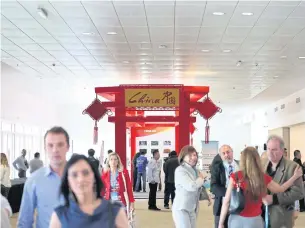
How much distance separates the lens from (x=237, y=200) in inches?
172

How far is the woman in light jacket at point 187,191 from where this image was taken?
622cm

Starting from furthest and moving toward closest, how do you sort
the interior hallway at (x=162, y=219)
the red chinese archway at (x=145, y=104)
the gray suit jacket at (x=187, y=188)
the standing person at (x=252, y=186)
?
1. the red chinese archway at (x=145, y=104)
2. the interior hallway at (x=162, y=219)
3. the gray suit jacket at (x=187, y=188)
4. the standing person at (x=252, y=186)

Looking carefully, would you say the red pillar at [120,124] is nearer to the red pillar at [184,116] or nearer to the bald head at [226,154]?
the red pillar at [184,116]

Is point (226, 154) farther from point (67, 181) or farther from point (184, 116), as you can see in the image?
point (184, 116)

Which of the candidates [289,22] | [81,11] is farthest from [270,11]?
[81,11]

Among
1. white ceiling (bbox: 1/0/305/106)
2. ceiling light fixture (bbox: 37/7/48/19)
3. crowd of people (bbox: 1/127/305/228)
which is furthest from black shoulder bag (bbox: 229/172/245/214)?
ceiling light fixture (bbox: 37/7/48/19)

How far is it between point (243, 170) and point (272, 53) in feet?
28.5

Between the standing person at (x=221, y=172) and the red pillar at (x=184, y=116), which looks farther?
the red pillar at (x=184, y=116)

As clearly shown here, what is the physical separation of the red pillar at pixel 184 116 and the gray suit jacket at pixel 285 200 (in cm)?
829

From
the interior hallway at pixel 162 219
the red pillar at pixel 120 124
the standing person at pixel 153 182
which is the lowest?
the interior hallway at pixel 162 219

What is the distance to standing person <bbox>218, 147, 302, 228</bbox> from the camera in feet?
13.9

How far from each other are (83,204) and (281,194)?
221cm

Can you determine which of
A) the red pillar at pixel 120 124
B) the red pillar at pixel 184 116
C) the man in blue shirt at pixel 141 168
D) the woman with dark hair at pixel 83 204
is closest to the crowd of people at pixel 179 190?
the woman with dark hair at pixel 83 204

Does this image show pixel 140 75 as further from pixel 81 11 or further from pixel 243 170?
pixel 243 170
